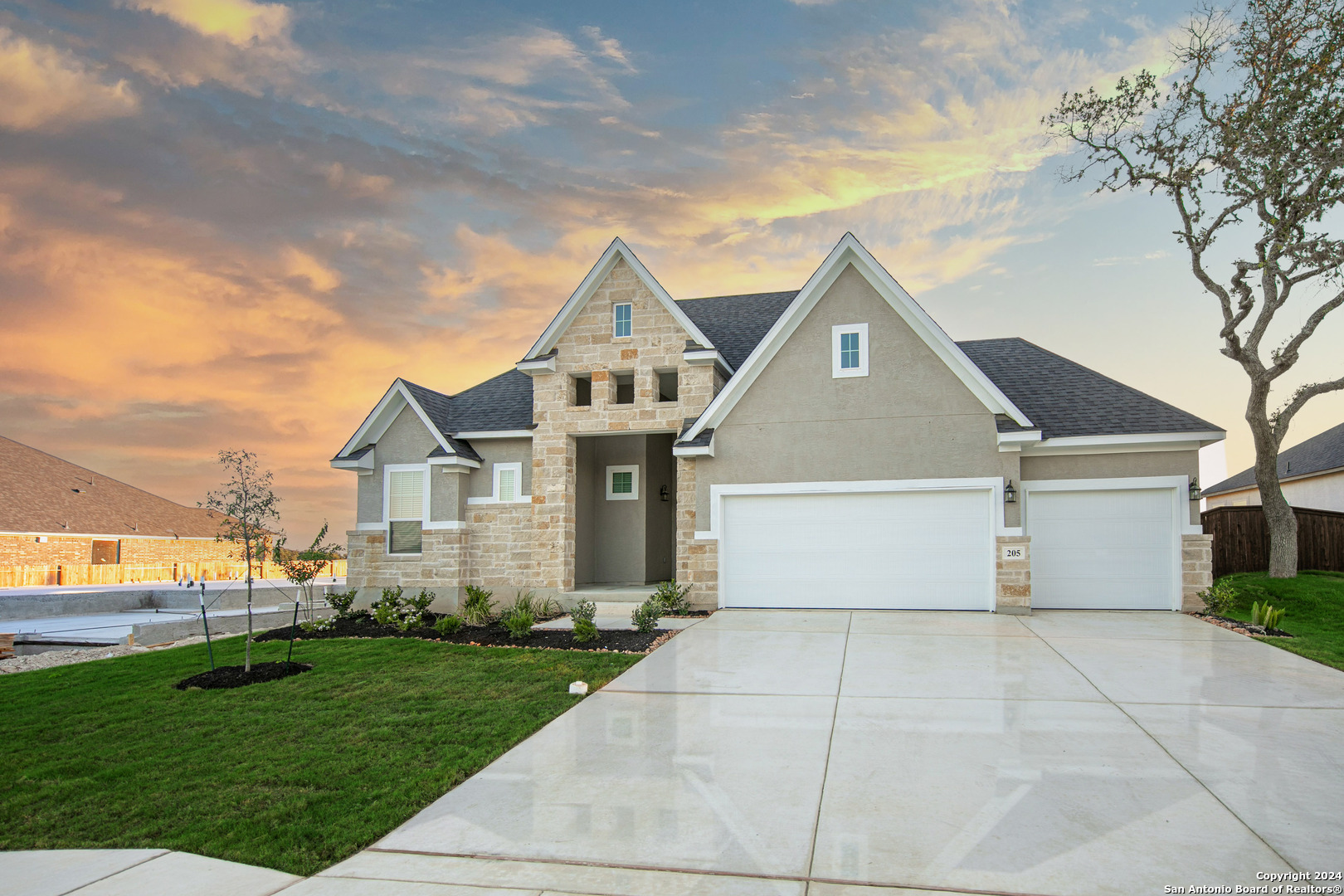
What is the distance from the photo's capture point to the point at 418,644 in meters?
12.9

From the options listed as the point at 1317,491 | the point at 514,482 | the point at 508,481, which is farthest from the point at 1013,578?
the point at 1317,491

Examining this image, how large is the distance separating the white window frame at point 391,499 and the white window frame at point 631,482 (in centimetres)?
444

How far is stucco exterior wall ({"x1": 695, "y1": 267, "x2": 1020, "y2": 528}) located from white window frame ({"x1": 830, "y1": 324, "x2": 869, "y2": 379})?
0.28 ft

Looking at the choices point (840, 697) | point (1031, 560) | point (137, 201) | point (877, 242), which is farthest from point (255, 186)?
point (1031, 560)

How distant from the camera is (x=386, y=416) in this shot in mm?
17766

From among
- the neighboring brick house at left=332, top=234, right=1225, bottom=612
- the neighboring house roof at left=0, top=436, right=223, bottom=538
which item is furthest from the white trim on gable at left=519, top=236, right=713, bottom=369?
the neighboring house roof at left=0, top=436, right=223, bottom=538

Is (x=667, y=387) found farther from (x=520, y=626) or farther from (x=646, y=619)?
(x=520, y=626)

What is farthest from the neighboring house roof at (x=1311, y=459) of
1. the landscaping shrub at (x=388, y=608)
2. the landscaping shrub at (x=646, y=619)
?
the landscaping shrub at (x=388, y=608)

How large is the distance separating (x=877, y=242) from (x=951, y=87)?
320cm

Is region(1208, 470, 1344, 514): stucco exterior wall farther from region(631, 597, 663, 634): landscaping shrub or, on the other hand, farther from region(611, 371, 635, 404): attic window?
region(631, 597, 663, 634): landscaping shrub

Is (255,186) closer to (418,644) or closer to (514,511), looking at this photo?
(514,511)

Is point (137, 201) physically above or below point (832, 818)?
above

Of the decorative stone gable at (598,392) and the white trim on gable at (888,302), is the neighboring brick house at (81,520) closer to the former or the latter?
the decorative stone gable at (598,392)

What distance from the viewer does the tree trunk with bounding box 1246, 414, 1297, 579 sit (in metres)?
17.9
